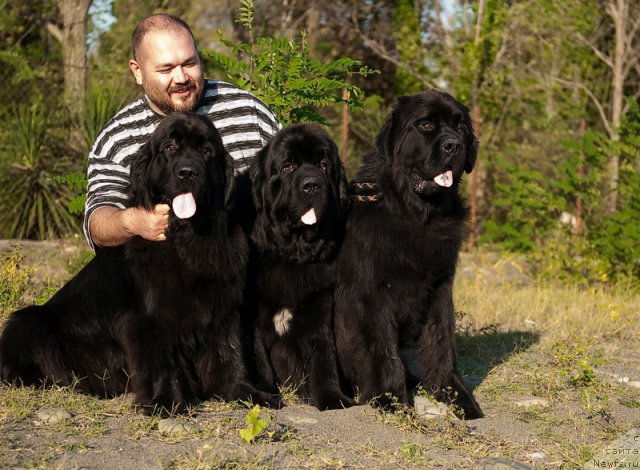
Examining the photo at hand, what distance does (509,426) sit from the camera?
4109 mm

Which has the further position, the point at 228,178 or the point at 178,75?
the point at 178,75

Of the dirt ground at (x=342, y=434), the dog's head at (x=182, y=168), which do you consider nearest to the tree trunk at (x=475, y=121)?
the dirt ground at (x=342, y=434)

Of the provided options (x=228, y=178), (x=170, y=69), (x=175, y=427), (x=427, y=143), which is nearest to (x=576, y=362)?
(x=427, y=143)

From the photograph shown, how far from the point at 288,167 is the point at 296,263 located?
1.72 ft

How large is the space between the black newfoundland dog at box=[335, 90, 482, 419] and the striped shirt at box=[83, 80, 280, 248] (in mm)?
1049

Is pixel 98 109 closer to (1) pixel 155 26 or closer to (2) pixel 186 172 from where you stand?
(1) pixel 155 26

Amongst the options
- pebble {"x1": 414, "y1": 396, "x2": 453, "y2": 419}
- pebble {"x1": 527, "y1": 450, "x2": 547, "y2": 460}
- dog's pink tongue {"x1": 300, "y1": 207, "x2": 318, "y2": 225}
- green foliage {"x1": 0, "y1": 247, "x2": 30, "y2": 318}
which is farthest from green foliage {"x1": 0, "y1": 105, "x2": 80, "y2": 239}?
pebble {"x1": 527, "y1": 450, "x2": 547, "y2": 460}

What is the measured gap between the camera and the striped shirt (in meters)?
4.96

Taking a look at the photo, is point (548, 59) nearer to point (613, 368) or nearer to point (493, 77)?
point (493, 77)

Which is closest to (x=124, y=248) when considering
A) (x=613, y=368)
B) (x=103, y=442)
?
(x=103, y=442)

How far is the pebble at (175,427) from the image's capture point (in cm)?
354

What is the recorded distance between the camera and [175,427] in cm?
358

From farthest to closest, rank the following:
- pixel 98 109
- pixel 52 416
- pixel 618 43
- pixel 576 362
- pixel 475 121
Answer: pixel 618 43, pixel 475 121, pixel 98 109, pixel 576 362, pixel 52 416

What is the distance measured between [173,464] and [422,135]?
2.13 metres
